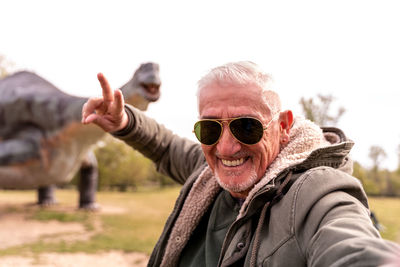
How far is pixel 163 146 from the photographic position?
2.18m

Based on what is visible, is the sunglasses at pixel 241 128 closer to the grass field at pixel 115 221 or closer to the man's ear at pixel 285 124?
the man's ear at pixel 285 124

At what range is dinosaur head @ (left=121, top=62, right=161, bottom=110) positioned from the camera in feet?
17.4

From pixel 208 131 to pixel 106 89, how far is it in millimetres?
650

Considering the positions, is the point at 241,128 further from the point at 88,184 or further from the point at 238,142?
the point at 88,184

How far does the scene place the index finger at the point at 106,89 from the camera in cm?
174

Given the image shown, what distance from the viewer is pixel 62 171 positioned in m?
7.00

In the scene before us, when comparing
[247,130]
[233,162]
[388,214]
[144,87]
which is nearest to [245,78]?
[247,130]

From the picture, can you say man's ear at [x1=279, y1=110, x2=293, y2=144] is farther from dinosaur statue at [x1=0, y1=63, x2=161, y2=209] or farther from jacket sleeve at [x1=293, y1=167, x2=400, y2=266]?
dinosaur statue at [x1=0, y1=63, x2=161, y2=209]

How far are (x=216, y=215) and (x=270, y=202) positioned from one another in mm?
358

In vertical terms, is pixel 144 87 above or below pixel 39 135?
above

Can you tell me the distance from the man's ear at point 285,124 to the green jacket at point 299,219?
0.03 m

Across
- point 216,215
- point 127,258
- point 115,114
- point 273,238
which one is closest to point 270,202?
point 273,238

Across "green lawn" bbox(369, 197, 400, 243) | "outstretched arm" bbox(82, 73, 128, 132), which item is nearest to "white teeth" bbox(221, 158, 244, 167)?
"outstretched arm" bbox(82, 73, 128, 132)

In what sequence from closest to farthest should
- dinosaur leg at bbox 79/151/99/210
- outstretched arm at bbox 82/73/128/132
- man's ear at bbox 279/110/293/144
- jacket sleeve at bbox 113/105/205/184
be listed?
man's ear at bbox 279/110/293/144 → outstretched arm at bbox 82/73/128/132 → jacket sleeve at bbox 113/105/205/184 → dinosaur leg at bbox 79/151/99/210
